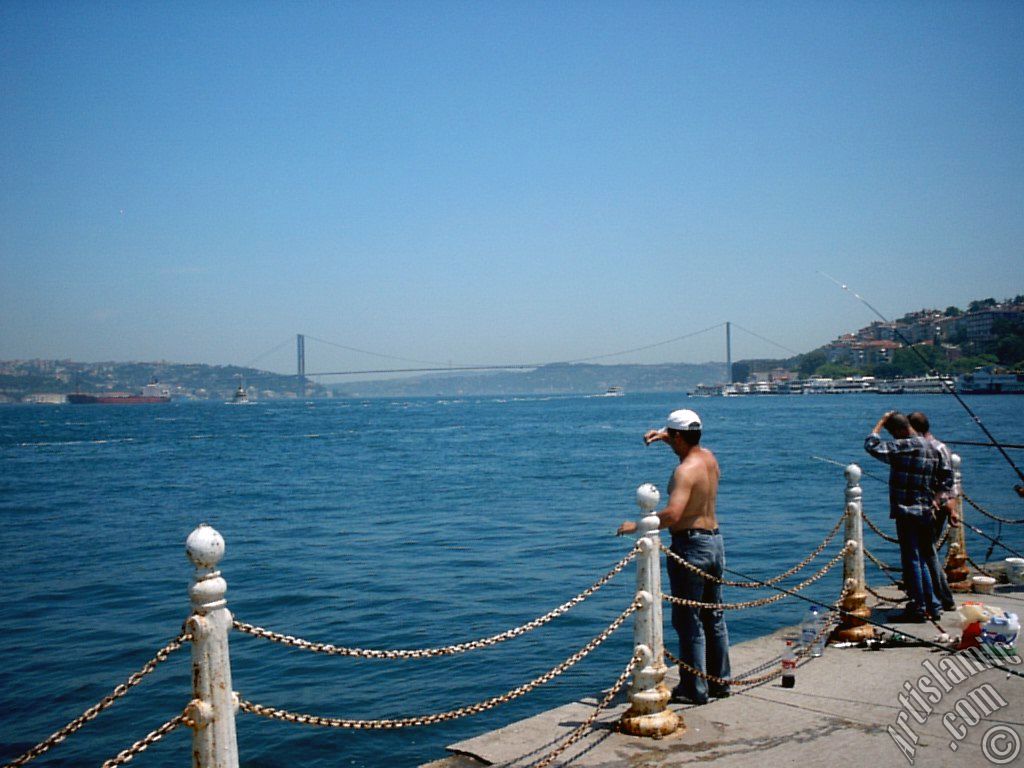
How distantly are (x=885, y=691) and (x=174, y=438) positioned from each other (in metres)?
65.4

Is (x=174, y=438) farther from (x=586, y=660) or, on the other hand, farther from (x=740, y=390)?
(x=740, y=390)

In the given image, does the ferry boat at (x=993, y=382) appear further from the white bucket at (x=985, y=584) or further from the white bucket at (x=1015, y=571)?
the white bucket at (x=985, y=584)

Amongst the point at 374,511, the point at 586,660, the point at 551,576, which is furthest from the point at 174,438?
the point at 586,660

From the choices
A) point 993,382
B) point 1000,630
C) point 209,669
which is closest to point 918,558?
point 1000,630

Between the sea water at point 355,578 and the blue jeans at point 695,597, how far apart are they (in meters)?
2.57

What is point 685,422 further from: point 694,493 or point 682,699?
point 682,699

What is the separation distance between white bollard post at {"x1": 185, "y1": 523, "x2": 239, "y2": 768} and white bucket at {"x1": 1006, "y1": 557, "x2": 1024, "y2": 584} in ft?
26.5

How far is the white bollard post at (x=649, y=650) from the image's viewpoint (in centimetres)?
464

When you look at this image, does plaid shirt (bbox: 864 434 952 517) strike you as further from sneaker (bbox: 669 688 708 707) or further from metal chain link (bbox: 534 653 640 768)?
metal chain link (bbox: 534 653 640 768)

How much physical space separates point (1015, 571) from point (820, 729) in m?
5.02

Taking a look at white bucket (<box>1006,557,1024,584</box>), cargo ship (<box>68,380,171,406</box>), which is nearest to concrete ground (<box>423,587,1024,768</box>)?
white bucket (<box>1006,557,1024,584</box>)

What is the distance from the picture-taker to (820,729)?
15.3ft

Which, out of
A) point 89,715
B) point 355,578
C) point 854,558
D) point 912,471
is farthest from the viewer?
point 355,578

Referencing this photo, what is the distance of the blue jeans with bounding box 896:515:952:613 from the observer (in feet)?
22.3
